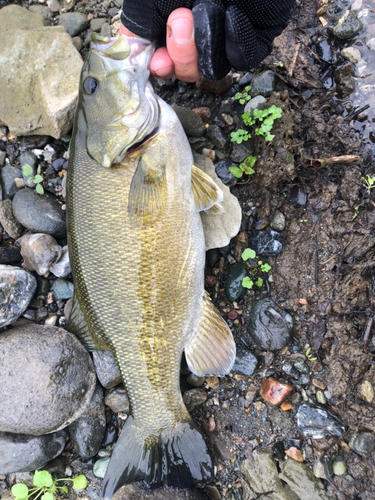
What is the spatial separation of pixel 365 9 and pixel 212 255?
2.62 metres

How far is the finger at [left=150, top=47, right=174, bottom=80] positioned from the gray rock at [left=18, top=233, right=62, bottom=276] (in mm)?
1739

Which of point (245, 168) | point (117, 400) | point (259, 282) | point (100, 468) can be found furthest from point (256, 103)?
point (100, 468)

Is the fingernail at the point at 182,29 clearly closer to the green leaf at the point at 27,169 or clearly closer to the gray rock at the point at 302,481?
the green leaf at the point at 27,169

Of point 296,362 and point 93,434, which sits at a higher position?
point 296,362

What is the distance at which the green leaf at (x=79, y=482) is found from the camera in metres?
2.99

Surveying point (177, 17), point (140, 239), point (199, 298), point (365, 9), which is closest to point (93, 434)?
point (199, 298)

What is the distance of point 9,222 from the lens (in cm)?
340

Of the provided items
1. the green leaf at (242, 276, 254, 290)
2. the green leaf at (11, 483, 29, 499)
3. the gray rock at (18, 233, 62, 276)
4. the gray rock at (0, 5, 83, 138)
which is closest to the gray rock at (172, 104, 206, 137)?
the gray rock at (0, 5, 83, 138)

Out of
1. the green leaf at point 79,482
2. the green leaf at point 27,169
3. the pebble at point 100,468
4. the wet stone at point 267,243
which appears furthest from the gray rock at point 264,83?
the green leaf at point 79,482

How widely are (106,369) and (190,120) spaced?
2.38 metres

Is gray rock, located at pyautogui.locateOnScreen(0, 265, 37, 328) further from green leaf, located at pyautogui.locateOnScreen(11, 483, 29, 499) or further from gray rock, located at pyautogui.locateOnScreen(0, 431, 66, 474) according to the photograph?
green leaf, located at pyautogui.locateOnScreen(11, 483, 29, 499)

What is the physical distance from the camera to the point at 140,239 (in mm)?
2609

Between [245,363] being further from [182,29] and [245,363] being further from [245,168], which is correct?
[182,29]

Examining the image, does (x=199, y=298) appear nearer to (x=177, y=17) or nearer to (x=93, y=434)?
(x=93, y=434)
